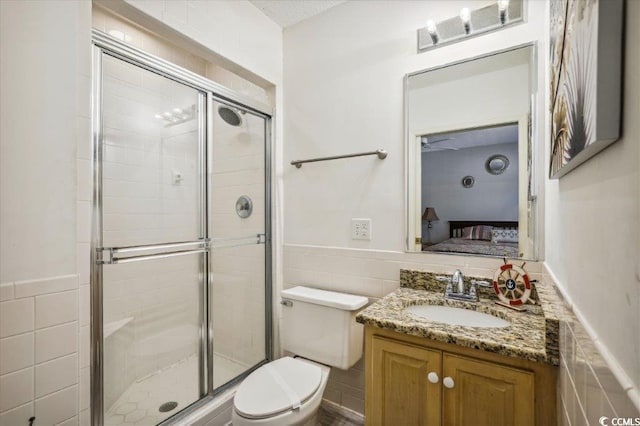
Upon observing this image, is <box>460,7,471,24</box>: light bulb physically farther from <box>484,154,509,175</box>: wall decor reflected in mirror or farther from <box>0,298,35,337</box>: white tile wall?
A: <box>0,298,35,337</box>: white tile wall

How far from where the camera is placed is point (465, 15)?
1.47 metres

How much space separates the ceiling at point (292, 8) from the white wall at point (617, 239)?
6.05 ft

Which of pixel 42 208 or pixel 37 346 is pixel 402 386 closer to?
pixel 37 346

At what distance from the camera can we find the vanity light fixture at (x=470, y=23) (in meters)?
1.43

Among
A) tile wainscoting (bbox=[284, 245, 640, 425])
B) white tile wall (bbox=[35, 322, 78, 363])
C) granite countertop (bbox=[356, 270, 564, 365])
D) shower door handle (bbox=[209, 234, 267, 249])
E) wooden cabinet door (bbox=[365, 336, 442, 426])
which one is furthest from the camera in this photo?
shower door handle (bbox=[209, 234, 267, 249])

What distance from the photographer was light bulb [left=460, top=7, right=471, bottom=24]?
1461 mm

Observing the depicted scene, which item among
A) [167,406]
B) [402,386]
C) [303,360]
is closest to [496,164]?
[402,386]

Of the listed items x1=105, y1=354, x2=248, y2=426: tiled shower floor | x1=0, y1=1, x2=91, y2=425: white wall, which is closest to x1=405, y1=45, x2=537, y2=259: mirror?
x1=105, y1=354, x2=248, y2=426: tiled shower floor

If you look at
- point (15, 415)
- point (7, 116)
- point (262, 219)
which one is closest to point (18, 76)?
point (7, 116)

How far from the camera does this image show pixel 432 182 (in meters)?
1.63

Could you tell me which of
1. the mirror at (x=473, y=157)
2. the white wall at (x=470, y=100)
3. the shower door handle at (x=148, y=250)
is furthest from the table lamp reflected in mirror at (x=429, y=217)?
the shower door handle at (x=148, y=250)

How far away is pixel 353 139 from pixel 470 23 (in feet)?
2.65

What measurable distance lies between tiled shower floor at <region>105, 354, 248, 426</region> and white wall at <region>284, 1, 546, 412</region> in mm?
700

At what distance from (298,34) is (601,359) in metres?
2.25
